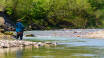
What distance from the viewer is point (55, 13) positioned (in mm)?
78750

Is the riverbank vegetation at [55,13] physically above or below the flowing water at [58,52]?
below

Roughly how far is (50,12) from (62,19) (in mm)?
3312

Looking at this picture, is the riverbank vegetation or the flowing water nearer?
the flowing water

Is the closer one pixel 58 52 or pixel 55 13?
pixel 58 52

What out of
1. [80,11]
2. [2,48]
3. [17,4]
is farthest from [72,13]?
[2,48]

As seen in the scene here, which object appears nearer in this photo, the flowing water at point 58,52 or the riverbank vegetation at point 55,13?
the flowing water at point 58,52

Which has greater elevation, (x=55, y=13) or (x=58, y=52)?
(x=58, y=52)

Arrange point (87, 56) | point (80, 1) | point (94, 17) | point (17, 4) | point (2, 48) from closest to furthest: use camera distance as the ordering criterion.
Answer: point (87, 56) → point (2, 48) → point (17, 4) → point (94, 17) → point (80, 1)

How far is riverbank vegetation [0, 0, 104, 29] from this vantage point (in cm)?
7294

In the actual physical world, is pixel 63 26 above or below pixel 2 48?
below

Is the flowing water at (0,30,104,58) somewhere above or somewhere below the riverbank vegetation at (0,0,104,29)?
above

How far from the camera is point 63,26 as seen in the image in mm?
74688

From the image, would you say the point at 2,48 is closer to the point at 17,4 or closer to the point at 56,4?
the point at 17,4

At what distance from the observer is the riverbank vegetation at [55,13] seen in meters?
72.9
